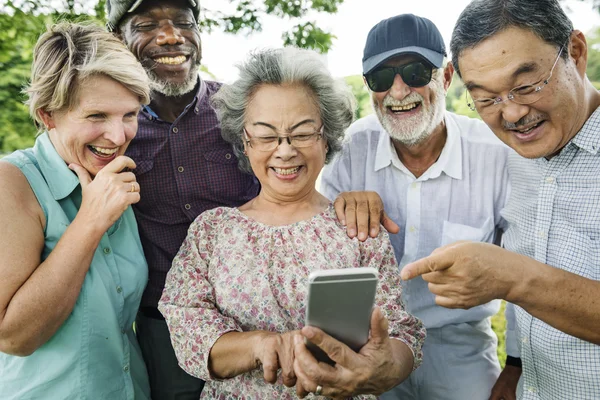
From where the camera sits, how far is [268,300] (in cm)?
228

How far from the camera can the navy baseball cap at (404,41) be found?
2975 millimetres

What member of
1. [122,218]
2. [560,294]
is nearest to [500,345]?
[560,294]

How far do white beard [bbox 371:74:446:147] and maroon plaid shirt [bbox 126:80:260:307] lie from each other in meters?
0.90

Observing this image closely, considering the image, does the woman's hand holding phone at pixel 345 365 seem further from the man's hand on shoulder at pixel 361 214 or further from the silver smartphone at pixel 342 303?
the man's hand on shoulder at pixel 361 214

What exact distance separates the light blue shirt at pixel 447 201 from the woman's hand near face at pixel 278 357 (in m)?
1.22

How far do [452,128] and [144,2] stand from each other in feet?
6.63

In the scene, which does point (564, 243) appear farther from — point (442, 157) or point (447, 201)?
point (442, 157)

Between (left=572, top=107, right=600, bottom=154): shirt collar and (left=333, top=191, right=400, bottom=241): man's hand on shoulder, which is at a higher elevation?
(left=572, top=107, right=600, bottom=154): shirt collar

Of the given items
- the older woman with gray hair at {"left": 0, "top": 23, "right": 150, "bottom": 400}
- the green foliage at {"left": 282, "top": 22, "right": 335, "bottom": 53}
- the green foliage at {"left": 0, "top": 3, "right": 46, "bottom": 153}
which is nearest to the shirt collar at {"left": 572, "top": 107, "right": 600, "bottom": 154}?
the older woman with gray hair at {"left": 0, "top": 23, "right": 150, "bottom": 400}

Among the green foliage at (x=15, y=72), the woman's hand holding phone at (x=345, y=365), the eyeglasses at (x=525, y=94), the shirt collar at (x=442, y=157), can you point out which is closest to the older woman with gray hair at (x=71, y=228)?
the woman's hand holding phone at (x=345, y=365)

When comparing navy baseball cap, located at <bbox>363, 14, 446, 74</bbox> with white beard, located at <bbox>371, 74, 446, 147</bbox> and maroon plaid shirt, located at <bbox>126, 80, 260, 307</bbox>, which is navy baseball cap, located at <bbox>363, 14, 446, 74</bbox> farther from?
maroon plaid shirt, located at <bbox>126, 80, 260, 307</bbox>

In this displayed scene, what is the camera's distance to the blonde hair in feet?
7.16

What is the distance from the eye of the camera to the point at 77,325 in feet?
7.06

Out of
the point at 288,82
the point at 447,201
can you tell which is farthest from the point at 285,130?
→ the point at 447,201
